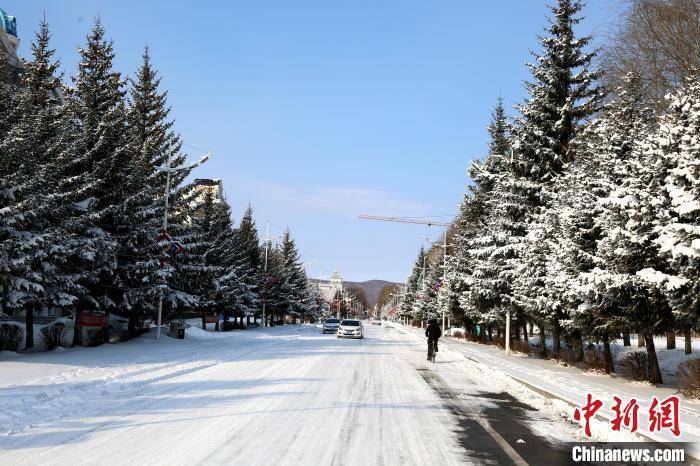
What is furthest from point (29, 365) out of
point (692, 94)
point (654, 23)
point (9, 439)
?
point (654, 23)

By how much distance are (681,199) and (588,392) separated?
504cm

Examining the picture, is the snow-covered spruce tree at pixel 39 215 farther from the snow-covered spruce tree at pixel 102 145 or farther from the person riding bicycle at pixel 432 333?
the person riding bicycle at pixel 432 333

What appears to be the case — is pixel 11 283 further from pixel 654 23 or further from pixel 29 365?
pixel 654 23

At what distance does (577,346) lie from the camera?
21578mm

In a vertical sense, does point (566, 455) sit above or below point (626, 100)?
below

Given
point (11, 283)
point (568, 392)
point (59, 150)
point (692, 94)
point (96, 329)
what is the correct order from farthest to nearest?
point (96, 329) → point (59, 150) → point (11, 283) → point (568, 392) → point (692, 94)

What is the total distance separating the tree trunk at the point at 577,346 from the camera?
2066 cm

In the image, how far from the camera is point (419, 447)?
23.9ft

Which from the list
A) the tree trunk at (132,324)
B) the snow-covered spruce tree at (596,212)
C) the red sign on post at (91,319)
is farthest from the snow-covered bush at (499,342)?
the red sign on post at (91,319)

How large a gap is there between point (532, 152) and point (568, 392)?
14.7 m

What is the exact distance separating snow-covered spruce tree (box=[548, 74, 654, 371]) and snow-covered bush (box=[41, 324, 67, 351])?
59.1 ft

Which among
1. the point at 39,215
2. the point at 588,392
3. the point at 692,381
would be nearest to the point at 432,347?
the point at 588,392

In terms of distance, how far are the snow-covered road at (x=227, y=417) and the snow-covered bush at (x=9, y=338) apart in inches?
93.1

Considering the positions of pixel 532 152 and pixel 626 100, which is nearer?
pixel 626 100
